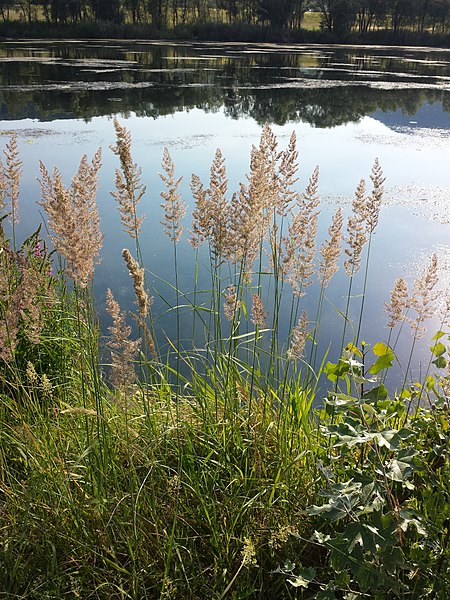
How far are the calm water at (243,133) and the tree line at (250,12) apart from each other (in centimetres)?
3044

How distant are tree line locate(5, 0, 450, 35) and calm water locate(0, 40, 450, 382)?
1198 inches

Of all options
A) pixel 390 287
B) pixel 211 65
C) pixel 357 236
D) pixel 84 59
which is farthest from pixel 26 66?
pixel 357 236

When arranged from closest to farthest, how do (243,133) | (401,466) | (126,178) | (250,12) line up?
(401,466), (126,178), (243,133), (250,12)

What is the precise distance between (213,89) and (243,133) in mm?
6502

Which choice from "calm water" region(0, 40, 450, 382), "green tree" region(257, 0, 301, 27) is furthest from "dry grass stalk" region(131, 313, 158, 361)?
"green tree" region(257, 0, 301, 27)

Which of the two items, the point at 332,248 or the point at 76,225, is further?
the point at 332,248

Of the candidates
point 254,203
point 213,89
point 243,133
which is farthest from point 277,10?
point 254,203

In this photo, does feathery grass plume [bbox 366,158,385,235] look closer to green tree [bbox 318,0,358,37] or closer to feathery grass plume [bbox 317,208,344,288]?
feathery grass plume [bbox 317,208,344,288]

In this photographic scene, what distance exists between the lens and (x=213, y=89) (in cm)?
1756

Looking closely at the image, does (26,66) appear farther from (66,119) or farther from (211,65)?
(66,119)

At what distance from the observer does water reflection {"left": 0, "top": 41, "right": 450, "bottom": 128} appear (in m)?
14.1

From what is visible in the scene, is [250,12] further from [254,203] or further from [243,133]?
[254,203]

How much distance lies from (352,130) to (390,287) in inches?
334

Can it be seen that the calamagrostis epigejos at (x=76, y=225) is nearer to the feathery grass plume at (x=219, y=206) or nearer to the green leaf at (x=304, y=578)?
the feathery grass plume at (x=219, y=206)
